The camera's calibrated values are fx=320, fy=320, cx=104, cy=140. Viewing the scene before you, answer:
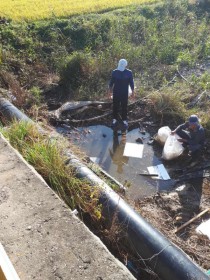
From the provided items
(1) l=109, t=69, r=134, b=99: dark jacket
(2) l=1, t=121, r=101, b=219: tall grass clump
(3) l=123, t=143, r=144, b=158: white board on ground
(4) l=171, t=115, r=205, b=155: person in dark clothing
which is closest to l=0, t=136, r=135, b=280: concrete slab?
(2) l=1, t=121, r=101, b=219: tall grass clump

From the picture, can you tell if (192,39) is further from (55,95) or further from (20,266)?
(20,266)

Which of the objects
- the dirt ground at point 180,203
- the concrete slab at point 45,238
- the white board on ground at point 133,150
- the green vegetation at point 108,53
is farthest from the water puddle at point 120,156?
the concrete slab at point 45,238

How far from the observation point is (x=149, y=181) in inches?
240

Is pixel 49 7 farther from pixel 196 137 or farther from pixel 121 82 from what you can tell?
pixel 196 137

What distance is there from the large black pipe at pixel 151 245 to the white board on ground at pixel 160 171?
6.74ft

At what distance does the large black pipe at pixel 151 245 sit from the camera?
11.0 feet

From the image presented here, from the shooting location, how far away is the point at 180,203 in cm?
544

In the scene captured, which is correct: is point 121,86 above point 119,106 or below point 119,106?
above

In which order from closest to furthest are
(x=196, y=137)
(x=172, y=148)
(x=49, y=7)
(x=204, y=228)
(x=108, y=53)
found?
(x=204, y=228) → (x=196, y=137) → (x=172, y=148) → (x=108, y=53) → (x=49, y=7)

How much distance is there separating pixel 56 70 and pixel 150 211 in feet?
19.7

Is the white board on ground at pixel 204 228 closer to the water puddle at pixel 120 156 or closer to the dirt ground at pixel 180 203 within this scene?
the dirt ground at pixel 180 203

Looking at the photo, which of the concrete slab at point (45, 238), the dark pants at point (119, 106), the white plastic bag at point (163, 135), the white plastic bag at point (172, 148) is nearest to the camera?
the concrete slab at point (45, 238)

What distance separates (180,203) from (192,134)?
1.41 metres

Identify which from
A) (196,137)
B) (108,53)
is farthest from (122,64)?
(108,53)
